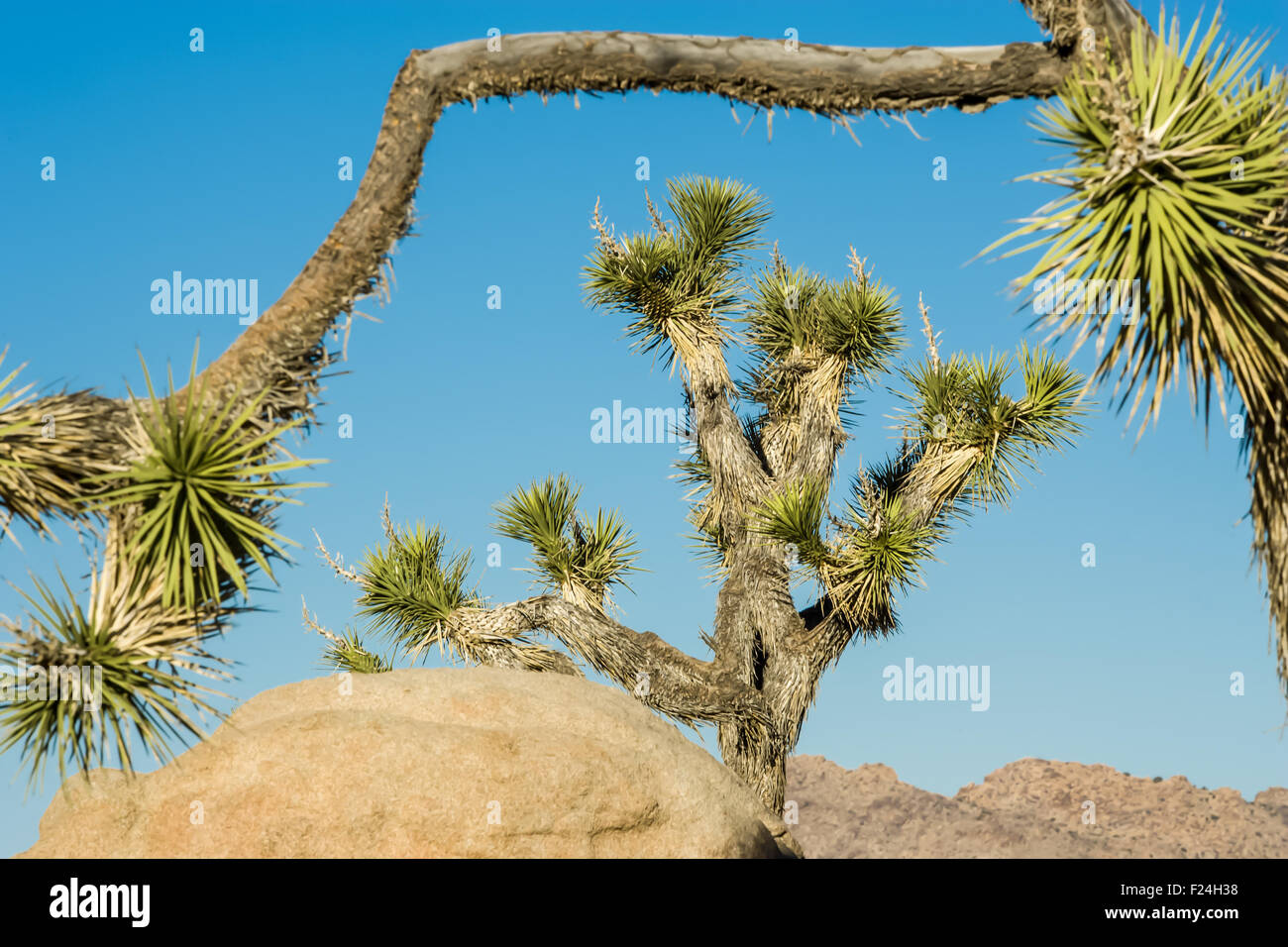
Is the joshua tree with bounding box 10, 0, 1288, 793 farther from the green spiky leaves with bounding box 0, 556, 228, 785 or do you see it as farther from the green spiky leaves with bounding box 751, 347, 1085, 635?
the green spiky leaves with bounding box 751, 347, 1085, 635

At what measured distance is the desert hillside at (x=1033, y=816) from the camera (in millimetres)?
37250

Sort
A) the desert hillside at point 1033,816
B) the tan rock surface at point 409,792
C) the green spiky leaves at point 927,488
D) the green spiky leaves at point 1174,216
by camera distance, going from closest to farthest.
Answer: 1. the green spiky leaves at point 1174,216
2. the tan rock surface at point 409,792
3. the green spiky leaves at point 927,488
4. the desert hillside at point 1033,816

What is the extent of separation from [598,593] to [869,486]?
3510 mm

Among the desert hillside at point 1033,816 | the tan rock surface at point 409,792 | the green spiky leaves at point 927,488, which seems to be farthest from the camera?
the desert hillside at point 1033,816

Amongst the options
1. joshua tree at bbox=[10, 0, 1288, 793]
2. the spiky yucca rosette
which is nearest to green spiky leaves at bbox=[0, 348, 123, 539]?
joshua tree at bbox=[10, 0, 1288, 793]

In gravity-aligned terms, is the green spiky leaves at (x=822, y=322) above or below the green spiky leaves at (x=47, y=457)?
above

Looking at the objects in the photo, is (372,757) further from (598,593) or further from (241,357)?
(598,593)

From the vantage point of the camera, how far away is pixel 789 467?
531 inches

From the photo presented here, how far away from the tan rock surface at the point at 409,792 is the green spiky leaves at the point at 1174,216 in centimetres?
465

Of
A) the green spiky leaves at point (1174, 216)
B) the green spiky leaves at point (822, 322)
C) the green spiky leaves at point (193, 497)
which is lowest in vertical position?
the green spiky leaves at point (193, 497)

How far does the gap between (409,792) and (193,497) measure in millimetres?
2921

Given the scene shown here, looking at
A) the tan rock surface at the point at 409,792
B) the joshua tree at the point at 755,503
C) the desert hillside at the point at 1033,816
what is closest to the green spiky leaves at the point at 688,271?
the joshua tree at the point at 755,503

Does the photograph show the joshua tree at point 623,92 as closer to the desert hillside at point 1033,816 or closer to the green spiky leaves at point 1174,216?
the green spiky leaves at point 1174,216
